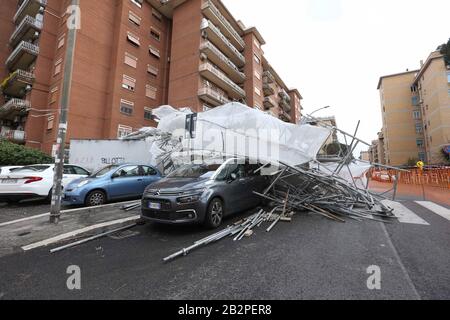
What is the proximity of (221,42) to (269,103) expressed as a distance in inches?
544

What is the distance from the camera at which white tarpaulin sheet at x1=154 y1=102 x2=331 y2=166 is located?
652 cm

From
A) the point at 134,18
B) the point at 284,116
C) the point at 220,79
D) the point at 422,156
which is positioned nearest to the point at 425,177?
the point at 220,79

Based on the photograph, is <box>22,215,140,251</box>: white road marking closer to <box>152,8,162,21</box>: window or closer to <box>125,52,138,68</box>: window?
<box>125,52,138,68</box>: window

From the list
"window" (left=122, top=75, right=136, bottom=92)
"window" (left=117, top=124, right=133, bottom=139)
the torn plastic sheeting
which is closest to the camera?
the torn plastic sheeting

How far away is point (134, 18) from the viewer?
79.6ft

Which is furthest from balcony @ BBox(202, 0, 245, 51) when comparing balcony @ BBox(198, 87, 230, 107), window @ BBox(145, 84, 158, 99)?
window @ BBox(145, 84, 158, 99)

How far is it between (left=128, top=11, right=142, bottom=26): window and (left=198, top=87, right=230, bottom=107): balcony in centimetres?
1058

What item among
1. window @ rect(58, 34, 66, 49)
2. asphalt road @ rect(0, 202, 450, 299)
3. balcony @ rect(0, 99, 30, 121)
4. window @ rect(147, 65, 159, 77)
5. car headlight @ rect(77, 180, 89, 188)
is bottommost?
asphalt road @ rect(0, 202, 450, 299)

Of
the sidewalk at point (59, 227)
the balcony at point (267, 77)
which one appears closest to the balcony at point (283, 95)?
the balcony at point (267, 77)

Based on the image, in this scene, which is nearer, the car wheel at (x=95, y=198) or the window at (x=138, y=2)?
the car wheel at (x=95, y=198)

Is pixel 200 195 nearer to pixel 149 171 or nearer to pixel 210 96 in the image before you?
pixel 149 171

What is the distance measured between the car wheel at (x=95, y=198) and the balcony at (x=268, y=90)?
33565mm

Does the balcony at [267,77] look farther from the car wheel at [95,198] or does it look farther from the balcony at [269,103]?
the car wheel at [95,198]

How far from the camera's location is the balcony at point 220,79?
23.9 m
